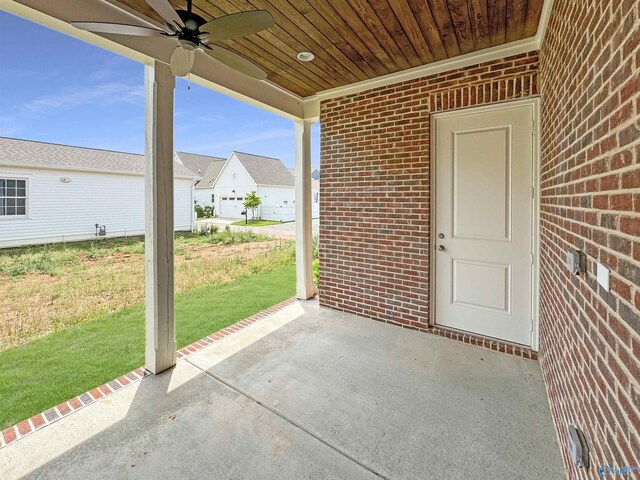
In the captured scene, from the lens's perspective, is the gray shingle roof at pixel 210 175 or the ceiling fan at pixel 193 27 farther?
the gray shingle roof at pixel 210 175

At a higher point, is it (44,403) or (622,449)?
(622,449)

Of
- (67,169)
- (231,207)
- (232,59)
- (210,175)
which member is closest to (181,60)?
(232,59)

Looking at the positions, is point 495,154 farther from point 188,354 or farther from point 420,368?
point 188,354

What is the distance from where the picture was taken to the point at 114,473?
5.35 ft

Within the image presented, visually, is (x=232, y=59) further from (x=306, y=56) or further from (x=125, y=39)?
(x=306, y=56)

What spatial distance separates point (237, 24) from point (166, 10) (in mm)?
353

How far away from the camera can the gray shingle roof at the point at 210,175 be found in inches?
763

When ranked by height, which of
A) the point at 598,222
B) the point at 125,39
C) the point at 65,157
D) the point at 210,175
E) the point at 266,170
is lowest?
the point at 598,222

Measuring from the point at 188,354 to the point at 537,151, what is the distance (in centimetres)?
371

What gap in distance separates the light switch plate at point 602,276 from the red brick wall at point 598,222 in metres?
0.03

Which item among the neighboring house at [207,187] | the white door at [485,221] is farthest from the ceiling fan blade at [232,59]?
the neighboring house at [207,187]

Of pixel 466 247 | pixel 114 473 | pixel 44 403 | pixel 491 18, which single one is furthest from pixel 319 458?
pixel 491 18

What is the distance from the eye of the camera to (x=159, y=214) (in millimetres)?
2523

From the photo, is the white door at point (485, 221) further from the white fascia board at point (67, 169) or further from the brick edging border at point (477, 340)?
the white fascia board at point (67, 169)
